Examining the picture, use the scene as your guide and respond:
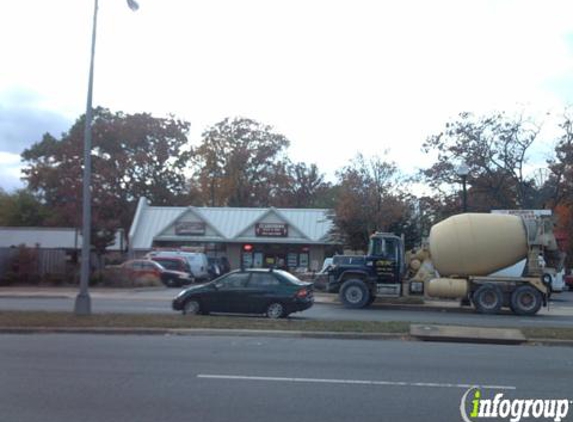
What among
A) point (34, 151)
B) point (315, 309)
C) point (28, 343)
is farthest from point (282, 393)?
point (34, 151)

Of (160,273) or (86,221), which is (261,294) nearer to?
(86,221)

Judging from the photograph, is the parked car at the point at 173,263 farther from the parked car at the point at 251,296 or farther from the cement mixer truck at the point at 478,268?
the parked car at the point at 251,296

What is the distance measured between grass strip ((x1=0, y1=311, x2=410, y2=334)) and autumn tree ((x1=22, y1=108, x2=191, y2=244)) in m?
43.1

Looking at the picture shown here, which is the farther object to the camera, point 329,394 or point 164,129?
point 164,129

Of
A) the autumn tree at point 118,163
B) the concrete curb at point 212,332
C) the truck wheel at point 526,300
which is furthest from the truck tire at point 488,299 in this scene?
the autumn tree at point 118,163

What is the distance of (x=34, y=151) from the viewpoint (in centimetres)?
7256

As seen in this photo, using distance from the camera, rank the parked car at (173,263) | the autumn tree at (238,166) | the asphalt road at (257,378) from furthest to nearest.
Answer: the autumn tree at (238,166), the parked car at (173,263), the asphalt road at (257,378)

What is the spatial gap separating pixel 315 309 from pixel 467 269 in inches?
216

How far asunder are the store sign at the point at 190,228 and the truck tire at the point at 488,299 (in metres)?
30.9

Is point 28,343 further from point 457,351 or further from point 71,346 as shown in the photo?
point 457,351

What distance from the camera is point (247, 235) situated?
176 feet

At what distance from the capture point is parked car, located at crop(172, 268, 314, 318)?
20531mm

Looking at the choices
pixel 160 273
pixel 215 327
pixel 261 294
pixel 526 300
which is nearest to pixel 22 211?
pixel 160 273

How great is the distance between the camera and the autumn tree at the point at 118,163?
63219mm
